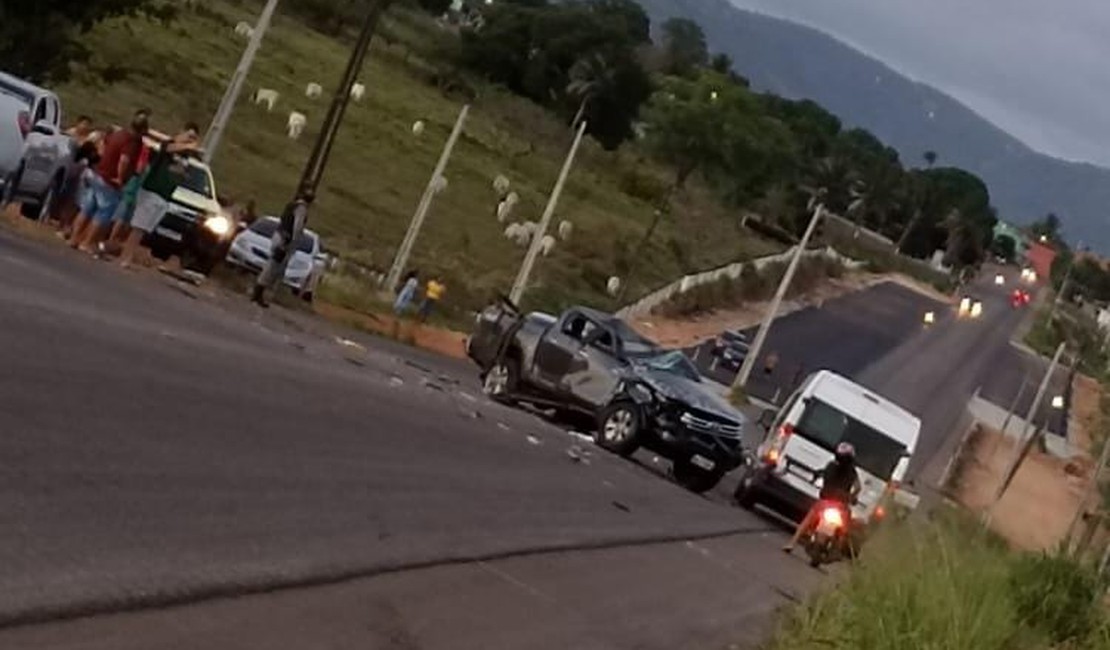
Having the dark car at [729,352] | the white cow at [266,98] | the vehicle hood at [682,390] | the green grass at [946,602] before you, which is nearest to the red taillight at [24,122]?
the vehicle hood at [682,390]

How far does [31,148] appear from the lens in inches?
1089

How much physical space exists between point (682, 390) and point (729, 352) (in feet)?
127

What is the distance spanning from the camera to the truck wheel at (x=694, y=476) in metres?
31.8

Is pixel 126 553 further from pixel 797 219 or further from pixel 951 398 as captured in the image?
pixel 797 219

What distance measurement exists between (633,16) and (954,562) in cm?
17724

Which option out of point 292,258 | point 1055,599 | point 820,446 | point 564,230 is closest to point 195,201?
point 292,258

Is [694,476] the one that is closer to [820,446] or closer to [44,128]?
[820,446]

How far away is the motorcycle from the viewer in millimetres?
24655

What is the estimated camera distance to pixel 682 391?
103ft

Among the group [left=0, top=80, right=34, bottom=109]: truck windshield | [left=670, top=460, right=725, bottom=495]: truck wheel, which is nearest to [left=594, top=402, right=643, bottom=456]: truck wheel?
[left=670, top=460, right=725, bottom=495]: truck wheel

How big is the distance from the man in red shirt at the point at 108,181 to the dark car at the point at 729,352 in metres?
44.3

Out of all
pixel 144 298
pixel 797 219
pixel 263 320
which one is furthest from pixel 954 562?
pixel 797 219

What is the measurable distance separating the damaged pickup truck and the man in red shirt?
7.86 metres

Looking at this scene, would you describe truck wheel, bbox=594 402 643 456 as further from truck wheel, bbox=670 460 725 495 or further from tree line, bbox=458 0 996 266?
tree line, bbox=458 0 996 266
